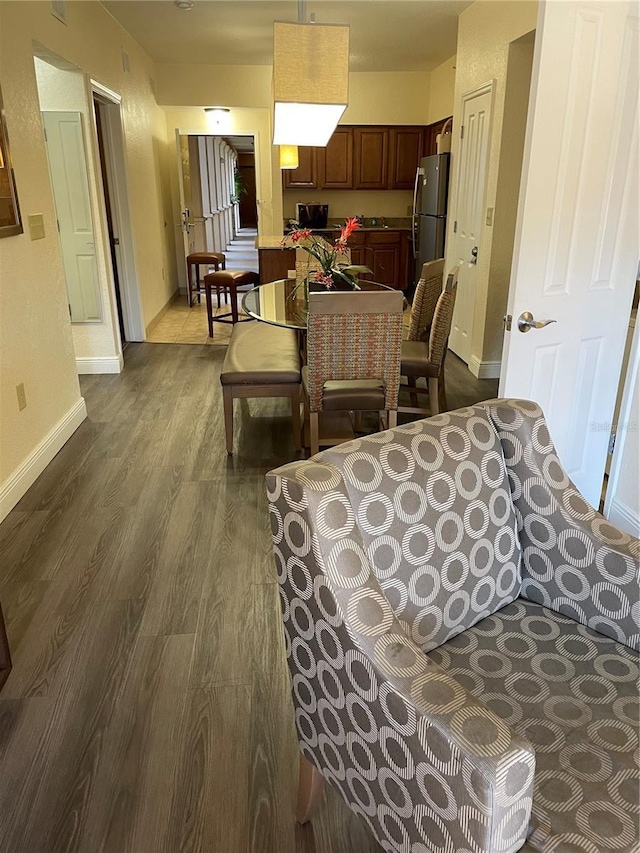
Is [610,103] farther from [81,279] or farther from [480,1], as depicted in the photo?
[81,279]

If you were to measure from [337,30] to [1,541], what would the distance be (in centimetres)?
277

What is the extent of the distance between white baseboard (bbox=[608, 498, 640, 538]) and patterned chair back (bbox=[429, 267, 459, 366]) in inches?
50.1

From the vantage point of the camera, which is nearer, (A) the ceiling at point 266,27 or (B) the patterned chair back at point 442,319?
(B) the patterned chair back at point 442,319

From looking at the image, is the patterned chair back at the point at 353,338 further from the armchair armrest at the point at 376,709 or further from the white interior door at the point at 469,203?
the white interior door at the point at 469,203

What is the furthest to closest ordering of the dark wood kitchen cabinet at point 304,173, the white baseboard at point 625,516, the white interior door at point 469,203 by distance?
1. the dark wood kitchen cabinet at point 304,173
2. the white interior door at point 469,203
3. the white baseboard at point 625,516

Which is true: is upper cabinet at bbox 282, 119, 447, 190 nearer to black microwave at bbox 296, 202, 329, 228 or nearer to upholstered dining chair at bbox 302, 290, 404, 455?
black microwave at bbox 296, 202, 329, 228

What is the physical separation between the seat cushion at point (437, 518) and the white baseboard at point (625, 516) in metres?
1.33

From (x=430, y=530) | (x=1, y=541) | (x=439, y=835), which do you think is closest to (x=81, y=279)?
(x=1, y=541)

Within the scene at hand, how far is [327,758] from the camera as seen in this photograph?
1.24 metres

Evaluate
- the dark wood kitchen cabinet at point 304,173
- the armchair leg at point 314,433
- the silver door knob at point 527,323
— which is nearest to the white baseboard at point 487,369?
the armchair leg at point 314,433

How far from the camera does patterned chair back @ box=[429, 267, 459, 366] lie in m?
3.33

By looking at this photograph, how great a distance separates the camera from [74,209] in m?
4.54

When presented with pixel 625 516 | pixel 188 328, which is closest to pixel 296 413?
pixel 625 516

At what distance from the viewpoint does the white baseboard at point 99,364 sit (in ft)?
16.2
